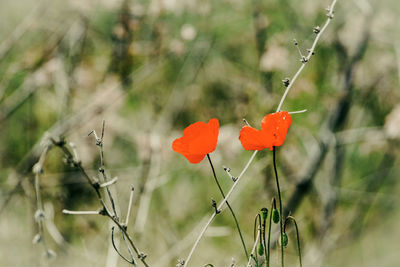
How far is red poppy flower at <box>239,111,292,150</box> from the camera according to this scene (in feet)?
1.93

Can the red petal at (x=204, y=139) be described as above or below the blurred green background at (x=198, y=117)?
below

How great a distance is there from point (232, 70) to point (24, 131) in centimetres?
121

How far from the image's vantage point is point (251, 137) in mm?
602

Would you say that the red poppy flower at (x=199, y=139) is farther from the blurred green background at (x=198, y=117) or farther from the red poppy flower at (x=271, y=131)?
the blurred green background at (x=198, y=117)

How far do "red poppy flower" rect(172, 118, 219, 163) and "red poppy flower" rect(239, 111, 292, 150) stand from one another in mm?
56

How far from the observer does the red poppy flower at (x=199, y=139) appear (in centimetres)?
63

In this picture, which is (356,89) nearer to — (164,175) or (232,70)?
(232,70)

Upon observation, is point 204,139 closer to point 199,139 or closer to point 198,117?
point 199,139

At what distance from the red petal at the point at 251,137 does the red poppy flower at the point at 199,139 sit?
0.17ft

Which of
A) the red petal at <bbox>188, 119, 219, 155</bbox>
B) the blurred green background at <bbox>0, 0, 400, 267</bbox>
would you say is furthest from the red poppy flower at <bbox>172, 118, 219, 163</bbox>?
the blurred green background at <bbox>0, 0, 400, 267</bbox>

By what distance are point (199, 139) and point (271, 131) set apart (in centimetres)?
12

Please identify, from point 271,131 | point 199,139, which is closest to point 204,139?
point 199,139

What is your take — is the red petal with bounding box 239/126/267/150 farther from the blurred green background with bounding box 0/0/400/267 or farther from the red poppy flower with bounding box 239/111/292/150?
the blurred green background with bounding box 0/0/400/267

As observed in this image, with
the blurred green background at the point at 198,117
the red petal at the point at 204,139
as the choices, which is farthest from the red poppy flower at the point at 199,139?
the blurred green background at the point at 198,117
